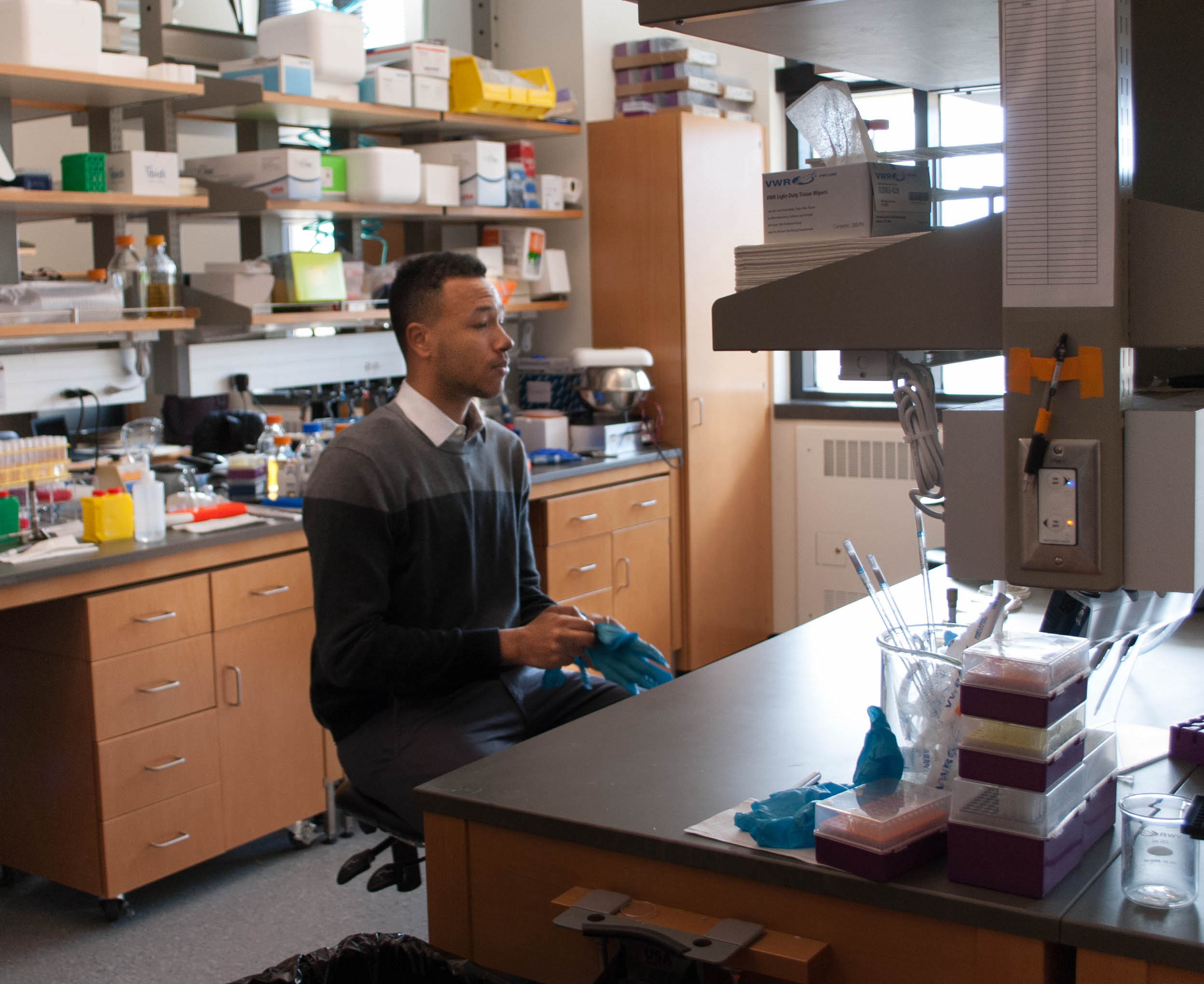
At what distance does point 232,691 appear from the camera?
303cm

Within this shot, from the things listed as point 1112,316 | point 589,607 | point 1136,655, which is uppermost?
point 1112,316

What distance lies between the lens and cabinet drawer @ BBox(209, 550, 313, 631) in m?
2.99

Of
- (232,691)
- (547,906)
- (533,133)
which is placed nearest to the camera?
(547,906)

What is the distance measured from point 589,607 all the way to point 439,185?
1.45 meters

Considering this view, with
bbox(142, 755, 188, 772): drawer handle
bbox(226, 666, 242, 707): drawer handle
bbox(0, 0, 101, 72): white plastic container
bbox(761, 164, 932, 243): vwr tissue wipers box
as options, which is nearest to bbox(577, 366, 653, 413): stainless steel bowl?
bbox(226, 666, 242, 707): drawer handle

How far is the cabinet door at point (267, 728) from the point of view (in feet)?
9.96

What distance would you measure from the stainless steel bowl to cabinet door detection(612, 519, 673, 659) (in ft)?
1.41

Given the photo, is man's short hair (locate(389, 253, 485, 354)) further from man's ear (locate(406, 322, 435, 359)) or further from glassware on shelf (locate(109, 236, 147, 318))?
glassware on shelf (locate(109, 236, 147, 318))

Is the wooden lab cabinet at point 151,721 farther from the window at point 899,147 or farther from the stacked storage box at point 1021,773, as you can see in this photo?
the window at point 899,147

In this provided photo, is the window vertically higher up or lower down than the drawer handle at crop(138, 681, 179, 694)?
higher up

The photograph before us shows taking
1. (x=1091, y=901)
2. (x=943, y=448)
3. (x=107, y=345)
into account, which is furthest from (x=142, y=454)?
(x=1091, y=901)

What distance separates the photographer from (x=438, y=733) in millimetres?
2121

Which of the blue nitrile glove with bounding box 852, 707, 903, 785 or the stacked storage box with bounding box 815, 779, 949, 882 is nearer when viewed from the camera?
the stacked storage box with bounding box 815, 779, 949, 882

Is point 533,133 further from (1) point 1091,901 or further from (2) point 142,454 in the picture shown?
(1) point 1091,901
